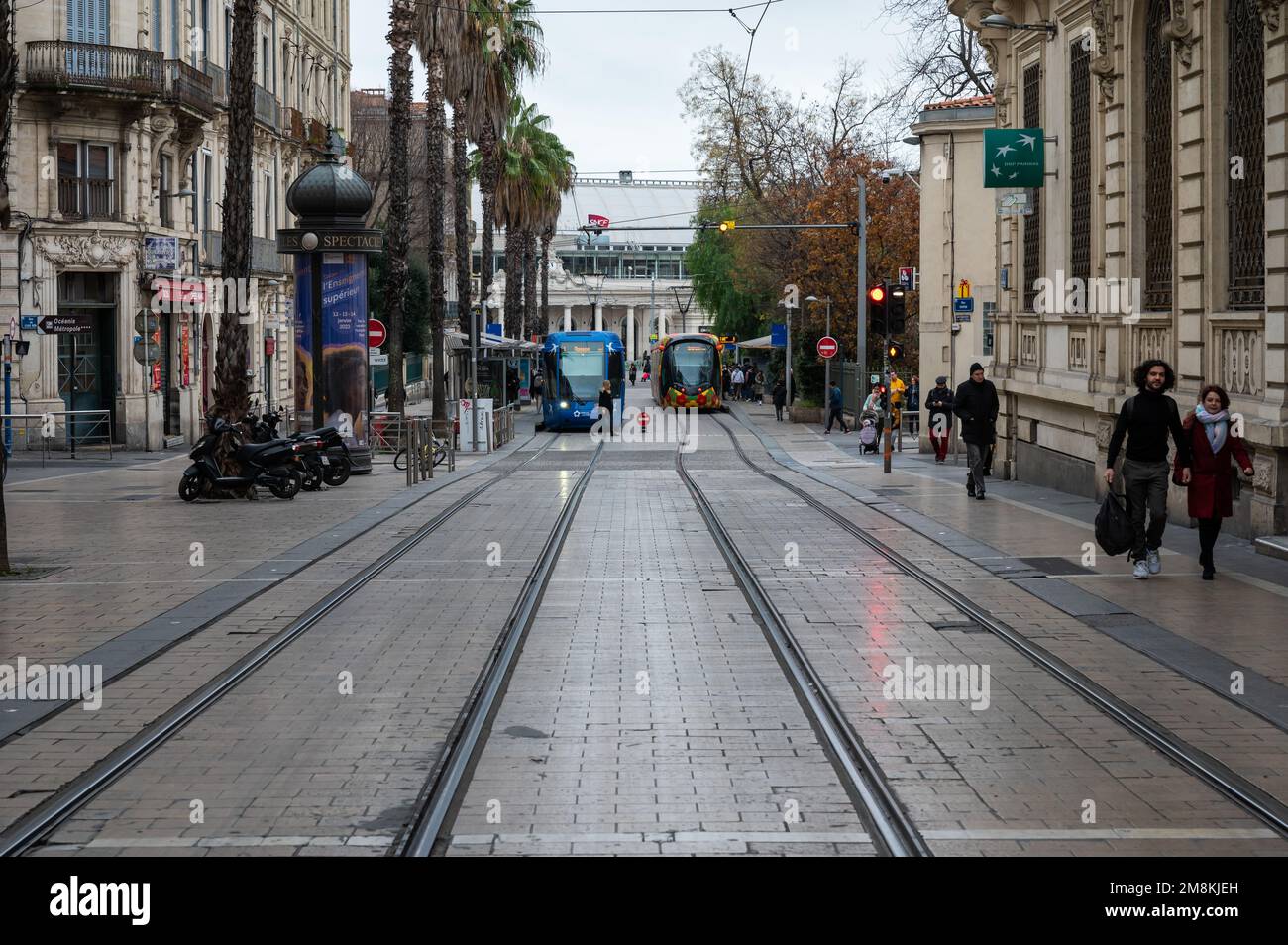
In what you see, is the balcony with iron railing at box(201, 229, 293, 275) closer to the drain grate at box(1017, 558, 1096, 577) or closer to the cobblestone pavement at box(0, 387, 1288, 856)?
the cobblestone pavement at box(0, 387, 1288, 856)

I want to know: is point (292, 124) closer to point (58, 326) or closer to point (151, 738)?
point (58, 326)

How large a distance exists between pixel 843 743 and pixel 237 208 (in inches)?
755

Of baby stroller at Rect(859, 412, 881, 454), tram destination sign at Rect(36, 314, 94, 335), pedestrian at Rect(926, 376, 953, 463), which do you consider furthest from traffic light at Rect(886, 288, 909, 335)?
tram destination sign at Rect(36, 314, 94, 335)

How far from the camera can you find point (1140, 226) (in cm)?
2227

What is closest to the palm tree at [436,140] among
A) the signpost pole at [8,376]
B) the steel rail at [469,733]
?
the signpost pole at [8,376]

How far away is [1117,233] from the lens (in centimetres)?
2270

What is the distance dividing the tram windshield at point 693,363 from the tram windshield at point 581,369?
33.8 feet

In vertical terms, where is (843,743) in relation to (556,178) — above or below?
below

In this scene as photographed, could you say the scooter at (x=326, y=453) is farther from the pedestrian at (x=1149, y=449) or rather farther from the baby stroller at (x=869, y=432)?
the pedestrian at (x=1149, y=449)

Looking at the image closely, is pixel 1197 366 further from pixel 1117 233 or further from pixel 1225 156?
pixel 1117 233

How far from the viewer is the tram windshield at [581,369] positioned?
55.3m

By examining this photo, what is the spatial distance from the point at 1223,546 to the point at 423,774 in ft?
38.2

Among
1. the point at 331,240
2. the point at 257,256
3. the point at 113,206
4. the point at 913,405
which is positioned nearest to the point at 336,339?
the point at 331,240

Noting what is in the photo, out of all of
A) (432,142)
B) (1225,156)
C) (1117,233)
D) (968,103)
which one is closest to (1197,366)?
(1225,156)
